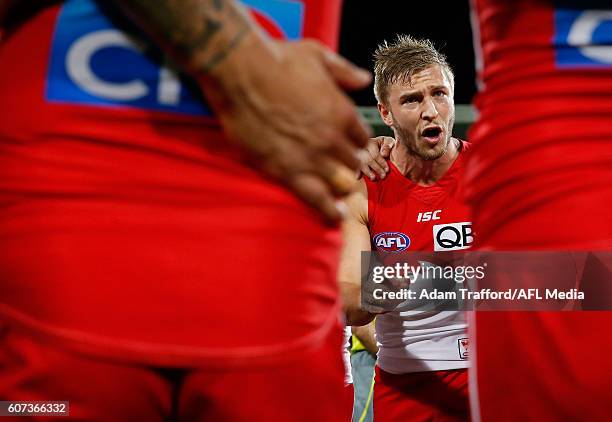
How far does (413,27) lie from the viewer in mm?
8945

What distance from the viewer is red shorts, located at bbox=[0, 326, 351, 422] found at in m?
0.69

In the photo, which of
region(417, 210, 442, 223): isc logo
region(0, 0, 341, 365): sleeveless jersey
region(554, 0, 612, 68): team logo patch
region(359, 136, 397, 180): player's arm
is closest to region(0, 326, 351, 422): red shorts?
region(0, 0, 341, 365): sleeveless jersey

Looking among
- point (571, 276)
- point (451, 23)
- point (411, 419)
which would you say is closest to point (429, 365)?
point (411, 419)

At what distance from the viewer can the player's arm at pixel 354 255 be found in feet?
8.91

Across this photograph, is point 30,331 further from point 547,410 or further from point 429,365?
point 429,365

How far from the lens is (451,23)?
9.10m

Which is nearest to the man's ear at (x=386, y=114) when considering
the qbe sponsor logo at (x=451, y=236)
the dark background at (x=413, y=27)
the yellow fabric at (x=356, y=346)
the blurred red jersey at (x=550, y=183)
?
the qbe sponsor logo at (x=451, y=236)

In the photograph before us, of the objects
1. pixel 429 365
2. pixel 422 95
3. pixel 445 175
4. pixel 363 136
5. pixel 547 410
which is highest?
pixel 422 95

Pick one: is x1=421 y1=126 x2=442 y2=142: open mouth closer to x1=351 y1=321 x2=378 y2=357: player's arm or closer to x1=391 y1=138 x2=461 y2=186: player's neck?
x1=391 y1=138 x2=461 y2=186: player's neck

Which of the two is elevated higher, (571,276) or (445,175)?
(445,175)

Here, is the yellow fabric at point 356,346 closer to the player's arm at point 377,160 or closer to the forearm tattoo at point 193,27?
the player's arm at point 377,160

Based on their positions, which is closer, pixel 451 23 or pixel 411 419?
pixel 411 419

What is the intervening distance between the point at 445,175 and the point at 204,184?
8.22 ft

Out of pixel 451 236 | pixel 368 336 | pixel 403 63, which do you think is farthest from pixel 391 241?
pixel 368 336
